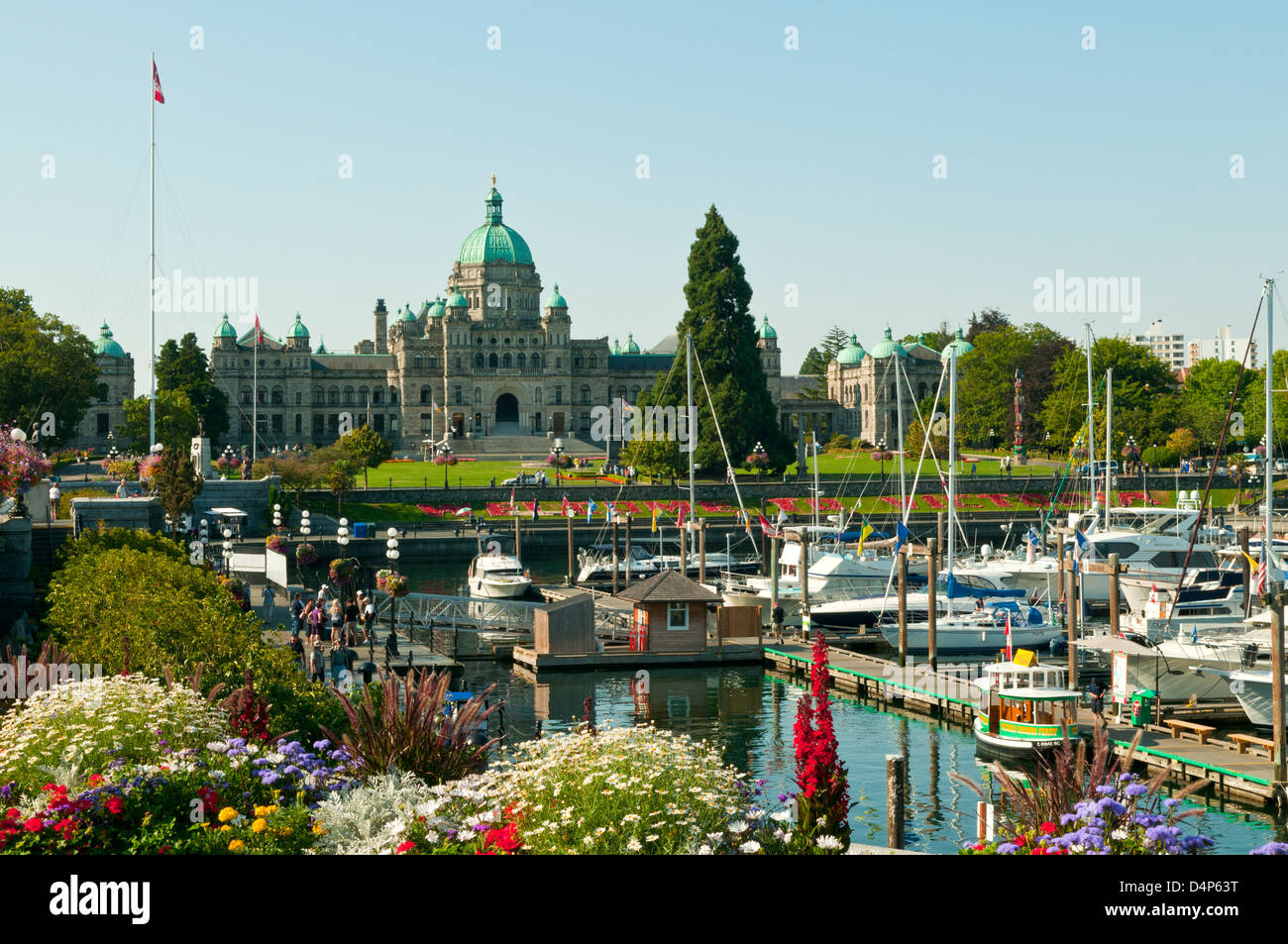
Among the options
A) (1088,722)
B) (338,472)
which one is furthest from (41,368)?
(1088,722)

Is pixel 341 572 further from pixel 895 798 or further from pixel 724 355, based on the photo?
pixel 724 355

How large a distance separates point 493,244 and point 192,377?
5125cm

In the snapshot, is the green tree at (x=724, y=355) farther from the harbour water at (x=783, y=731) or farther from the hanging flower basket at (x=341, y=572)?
the harbour water at (x=783, y=731)

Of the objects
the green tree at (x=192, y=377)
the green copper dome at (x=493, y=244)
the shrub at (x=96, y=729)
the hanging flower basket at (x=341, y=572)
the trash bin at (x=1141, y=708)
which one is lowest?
the trash bin at (x=1141, y=708)

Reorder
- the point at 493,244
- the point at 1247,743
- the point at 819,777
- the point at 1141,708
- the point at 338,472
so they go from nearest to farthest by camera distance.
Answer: the point at 819,777 < the point at 1247,743 < the point at 1141,708 < the point at 338,472 < the point at 493,244

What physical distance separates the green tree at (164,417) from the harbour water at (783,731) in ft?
203

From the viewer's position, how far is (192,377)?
115375mm

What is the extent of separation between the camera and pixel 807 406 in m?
161

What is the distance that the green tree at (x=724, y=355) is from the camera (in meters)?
90.9

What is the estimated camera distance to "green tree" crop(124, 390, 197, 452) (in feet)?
311

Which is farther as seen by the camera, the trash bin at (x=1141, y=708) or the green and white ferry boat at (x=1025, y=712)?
the trash bin at (x=1141, y=708)

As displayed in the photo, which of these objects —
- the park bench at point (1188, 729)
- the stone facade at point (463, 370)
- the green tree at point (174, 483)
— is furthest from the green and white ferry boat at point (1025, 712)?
the stone facade at point (463, 370)

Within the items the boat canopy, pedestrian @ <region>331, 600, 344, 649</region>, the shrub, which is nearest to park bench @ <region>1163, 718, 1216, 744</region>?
the boat canopy
